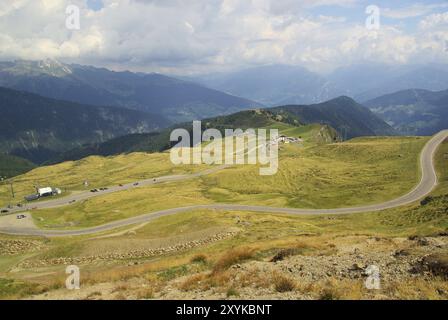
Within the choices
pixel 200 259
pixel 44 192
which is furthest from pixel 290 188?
pixel 200 259

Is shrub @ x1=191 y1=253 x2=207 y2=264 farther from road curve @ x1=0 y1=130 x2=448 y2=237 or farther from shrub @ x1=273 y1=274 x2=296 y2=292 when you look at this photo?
road curve @ x1=0 y1=130 x2=448 y2=237

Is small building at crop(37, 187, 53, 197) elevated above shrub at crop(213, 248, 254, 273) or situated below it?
below

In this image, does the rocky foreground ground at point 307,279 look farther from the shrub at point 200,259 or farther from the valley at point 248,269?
the shrub at point 200,259

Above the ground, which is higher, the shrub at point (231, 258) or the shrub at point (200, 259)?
Result: the shrub at point (231, 258)

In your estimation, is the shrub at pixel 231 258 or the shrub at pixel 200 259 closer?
the shrub at pixel 231 258

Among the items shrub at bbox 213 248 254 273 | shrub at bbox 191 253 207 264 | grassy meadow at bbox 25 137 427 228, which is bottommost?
grassy meadow at bbox 25 137 427 228

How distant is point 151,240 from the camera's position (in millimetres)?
74562

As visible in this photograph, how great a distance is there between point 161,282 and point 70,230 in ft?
308

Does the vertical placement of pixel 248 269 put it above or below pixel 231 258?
above

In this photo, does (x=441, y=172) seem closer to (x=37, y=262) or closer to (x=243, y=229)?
(x=243, y=229)

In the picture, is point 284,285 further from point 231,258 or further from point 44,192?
point 44,192
